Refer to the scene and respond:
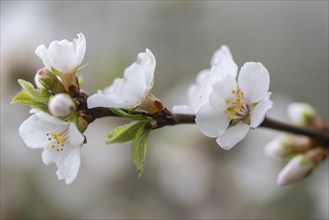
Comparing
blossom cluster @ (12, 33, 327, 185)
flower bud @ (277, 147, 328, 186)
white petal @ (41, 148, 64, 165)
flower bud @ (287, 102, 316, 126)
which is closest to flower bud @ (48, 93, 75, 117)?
blossom cluster @ (12, 33, 327, 185)

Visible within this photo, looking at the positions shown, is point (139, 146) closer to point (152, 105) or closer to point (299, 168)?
point (152, 105)

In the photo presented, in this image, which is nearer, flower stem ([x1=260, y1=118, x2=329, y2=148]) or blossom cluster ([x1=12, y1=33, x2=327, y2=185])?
blossom cluster ([x1=12, y1=33, x2=327, y2=185])

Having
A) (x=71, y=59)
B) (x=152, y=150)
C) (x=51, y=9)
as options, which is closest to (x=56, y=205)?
(x=152, y=150)

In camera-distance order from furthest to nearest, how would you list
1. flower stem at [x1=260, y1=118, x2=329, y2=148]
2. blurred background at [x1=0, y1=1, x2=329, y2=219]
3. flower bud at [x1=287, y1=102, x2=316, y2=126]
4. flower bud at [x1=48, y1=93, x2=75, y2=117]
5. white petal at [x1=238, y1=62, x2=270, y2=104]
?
1. blurred background at [x1=0, y1=1, x2=329, y2=219]
2. flower bud at [x1=287, y1=102, x2=316, y2=126]
3. flower stem at [x1=260, y1=118, x2=329, y2=148]
4. white petal at [x1=238, y1=62, x2=270, y2=104]
5. flower bud at [x1=48, y1=93, x2=75, y2=117]

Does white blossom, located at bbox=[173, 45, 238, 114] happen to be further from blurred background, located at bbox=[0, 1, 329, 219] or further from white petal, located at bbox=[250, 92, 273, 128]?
blurred background, located at bbox=[0, 1, 329, 219]

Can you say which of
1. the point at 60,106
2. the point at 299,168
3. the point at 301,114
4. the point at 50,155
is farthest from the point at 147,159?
the point at 60,106

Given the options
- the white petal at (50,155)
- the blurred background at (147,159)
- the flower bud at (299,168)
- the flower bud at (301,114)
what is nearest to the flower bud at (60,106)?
the white petal at (50,155)
